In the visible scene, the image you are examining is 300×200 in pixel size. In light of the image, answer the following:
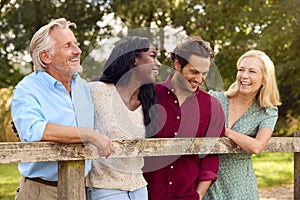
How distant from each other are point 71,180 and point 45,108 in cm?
34

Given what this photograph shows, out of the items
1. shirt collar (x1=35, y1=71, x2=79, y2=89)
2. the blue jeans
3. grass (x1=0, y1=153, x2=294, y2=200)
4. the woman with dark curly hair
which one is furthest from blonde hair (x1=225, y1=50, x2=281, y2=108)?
grass (x1=0, y1=153, x2=294, y2=200)

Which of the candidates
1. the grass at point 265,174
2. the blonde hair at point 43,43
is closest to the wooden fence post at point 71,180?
the blonde hair at point 43,43

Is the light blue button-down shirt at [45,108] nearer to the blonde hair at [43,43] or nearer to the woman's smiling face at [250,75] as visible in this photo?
the blonde hair at [43,43]

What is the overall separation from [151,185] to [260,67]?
992 mm

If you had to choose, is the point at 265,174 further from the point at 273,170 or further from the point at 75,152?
the point at 75,152

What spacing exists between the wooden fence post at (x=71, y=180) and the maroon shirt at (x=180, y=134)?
0.52 meters

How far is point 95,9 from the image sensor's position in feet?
53.5

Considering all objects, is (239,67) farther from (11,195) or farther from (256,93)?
(11,195)

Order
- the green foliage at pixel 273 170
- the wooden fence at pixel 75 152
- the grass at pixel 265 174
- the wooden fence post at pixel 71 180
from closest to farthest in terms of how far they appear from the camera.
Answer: the wooden fence at pixel 75 152
the wooden fence post at pixel 71 180
the grass at pixel 265 174
the green foliage at pixel 273 170

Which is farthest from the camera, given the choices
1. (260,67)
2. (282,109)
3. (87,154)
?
(282,109)

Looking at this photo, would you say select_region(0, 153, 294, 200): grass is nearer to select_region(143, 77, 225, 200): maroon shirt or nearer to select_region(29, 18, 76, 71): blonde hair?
select_region(143, 77, 225, 200): maroon shirt

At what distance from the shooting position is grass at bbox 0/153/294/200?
11008mm

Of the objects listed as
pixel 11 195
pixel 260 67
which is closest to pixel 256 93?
pixel 260 67

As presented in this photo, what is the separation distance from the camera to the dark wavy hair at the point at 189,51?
3219 millimetres
